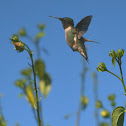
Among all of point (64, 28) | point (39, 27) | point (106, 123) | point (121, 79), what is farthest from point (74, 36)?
point (106, 123)

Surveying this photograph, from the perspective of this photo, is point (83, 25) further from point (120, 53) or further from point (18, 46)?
point (18, 46)

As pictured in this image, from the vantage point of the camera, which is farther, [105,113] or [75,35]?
[105,113]

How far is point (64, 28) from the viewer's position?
0.48 m

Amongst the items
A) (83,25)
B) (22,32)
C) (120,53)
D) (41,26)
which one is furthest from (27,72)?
(83,25)

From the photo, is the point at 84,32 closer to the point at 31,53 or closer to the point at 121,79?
the point at 121,79

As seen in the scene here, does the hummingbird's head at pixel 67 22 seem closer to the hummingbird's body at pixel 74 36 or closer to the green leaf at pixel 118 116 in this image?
the hummingbird's body at pixel 74 36

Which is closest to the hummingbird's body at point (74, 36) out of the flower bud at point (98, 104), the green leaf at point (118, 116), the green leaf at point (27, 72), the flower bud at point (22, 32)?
the green leaf at point (118, 116)

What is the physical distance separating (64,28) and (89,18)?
3.8 inches

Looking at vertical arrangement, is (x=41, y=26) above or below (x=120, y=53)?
above

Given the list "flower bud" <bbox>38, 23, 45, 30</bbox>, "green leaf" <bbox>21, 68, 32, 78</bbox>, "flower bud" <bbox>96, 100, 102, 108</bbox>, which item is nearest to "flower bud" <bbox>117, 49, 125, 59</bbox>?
"green leaf" <bbox>21, 68, 32, 78</bbox>

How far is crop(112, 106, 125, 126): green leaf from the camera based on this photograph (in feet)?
2.61

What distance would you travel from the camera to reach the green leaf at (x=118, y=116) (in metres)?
0.80

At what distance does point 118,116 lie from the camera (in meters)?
0.84

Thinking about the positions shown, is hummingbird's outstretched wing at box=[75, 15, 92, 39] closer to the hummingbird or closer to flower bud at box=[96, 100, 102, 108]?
the hummingbird
